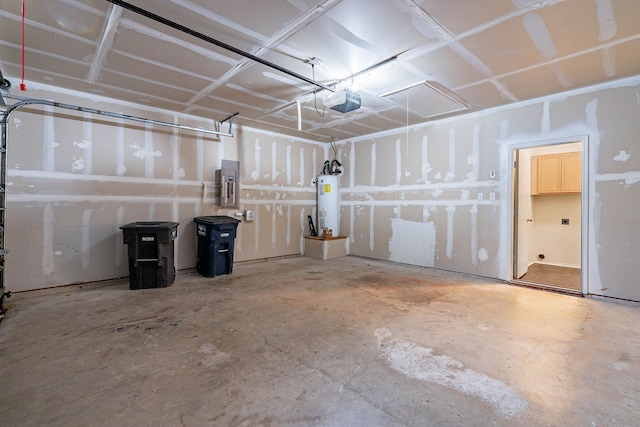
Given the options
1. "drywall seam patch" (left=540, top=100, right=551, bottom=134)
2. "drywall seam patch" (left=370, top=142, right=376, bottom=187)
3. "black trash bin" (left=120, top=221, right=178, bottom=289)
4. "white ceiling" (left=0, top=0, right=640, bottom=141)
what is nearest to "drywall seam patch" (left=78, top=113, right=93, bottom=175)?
"white ceiling" (left=0, top=0, right=640, bottom=141)

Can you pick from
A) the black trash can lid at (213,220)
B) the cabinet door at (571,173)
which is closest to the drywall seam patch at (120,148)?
the black trash can lid at (213,220)

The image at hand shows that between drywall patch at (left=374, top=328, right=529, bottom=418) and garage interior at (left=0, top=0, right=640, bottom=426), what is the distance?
16 millimetres

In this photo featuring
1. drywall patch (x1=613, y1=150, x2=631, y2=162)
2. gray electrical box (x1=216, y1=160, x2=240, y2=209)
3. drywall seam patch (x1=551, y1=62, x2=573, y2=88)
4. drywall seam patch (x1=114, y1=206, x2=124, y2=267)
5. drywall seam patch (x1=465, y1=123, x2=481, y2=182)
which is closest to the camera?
drywall seam patch (x1=551, y1=62, x2=573, y2=88)

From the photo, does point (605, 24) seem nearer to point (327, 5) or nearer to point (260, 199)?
point (327, 5)

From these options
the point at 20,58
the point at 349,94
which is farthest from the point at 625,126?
the point at 20,58

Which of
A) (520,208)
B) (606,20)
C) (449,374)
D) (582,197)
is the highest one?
(606,20)

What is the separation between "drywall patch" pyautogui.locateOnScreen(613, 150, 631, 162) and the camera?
3.42 metres

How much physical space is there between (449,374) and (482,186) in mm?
3568

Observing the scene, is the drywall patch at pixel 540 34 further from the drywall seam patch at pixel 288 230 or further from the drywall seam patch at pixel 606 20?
the drywall seam patch at pixel 288 230

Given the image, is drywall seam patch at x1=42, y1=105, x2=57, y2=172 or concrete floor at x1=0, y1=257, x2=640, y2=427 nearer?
concrete floor at x1=0, y1=257, x2=640, y2=427

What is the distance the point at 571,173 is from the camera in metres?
5.45

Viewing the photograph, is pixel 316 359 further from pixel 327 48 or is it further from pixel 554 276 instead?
pixel 554 276

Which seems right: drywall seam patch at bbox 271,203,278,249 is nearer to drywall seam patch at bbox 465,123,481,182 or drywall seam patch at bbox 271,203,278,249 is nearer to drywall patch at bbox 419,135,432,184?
drywall patch at bbox 419,135,432,184

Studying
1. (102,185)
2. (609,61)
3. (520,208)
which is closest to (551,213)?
(520,208)
